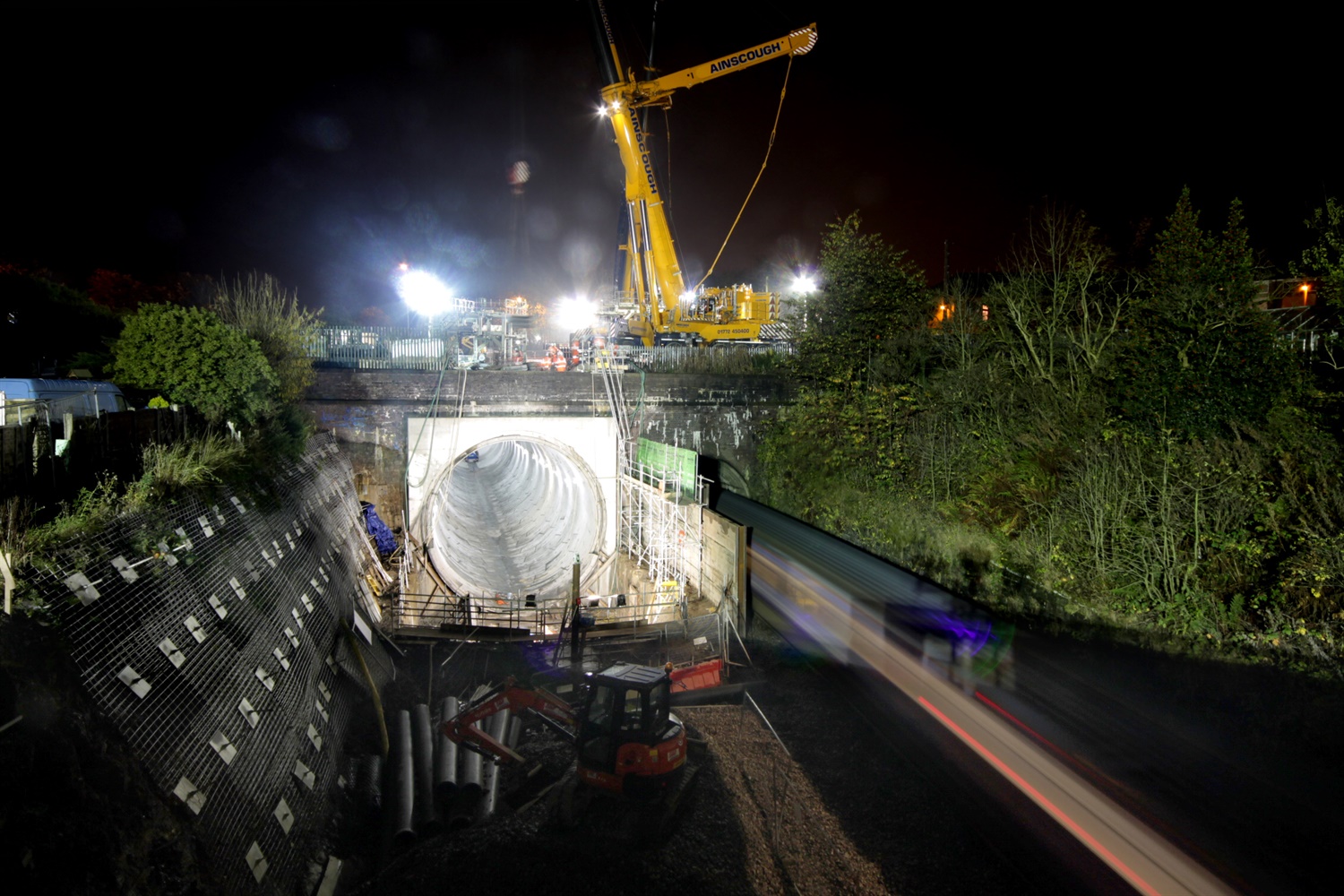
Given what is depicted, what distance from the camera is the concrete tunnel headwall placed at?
13.9 meters

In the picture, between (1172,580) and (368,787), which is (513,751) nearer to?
(368,787)

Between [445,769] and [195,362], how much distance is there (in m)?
6.81

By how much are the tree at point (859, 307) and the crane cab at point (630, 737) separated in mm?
10048

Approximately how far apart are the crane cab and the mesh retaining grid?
8.06 ft

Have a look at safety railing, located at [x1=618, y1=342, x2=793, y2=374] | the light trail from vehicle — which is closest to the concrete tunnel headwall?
safety railing, located at [x1=618, y1=342, x2=793, y2=374]

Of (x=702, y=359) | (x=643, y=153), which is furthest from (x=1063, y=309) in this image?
(x=643, y=153)

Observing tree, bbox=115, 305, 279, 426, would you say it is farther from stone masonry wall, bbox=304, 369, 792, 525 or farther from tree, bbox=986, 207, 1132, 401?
tree, bbox=986, 207, 1132, 401

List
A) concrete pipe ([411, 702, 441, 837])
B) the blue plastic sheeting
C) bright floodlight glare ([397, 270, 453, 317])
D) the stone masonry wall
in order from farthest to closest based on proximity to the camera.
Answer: bright floodlight glare ([397, 270, 453, 317])
the stone masonry wall
the blue plastic sheeting
concrete pipe ([411, 702, 441, 837])

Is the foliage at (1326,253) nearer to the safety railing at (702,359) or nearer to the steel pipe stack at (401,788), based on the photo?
the safety railing at (702,359)

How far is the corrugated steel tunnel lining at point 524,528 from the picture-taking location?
15.1 m

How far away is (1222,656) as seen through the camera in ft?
23.2

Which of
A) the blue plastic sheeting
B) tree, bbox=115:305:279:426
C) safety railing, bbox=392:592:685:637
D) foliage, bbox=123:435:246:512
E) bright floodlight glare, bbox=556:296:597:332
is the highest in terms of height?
bright floodlight glare, bbox=556:296:597:332

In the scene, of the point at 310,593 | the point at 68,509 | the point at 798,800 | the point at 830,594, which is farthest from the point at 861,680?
the point at 68,509

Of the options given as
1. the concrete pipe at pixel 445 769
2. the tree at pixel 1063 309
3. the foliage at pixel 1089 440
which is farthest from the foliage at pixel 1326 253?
the concrete pipe at pixel 445 769
